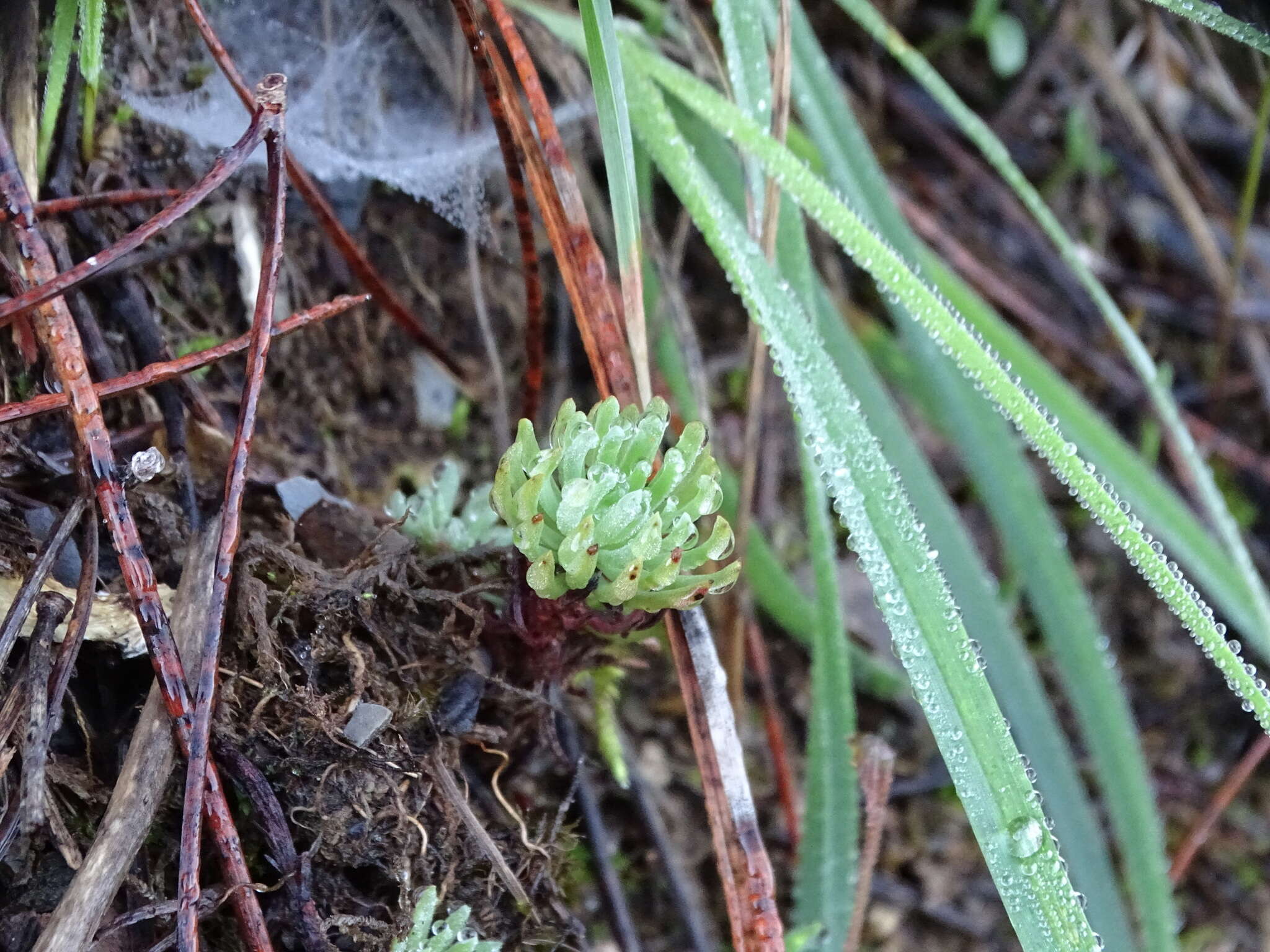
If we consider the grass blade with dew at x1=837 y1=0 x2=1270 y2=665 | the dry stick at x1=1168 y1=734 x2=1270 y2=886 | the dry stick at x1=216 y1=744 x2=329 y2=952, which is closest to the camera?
the dry stick at x1=216 y1=744 x2=329 y2=952

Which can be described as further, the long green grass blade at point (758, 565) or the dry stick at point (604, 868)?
the long green grass blade at point (758, 565)

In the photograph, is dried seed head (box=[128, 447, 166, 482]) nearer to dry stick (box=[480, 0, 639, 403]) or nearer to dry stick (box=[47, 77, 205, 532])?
dry stick (box=[47, 77, 205, 532])

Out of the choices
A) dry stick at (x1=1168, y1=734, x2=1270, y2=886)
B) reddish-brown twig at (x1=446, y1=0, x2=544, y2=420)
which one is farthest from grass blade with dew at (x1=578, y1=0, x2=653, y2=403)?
dry stick at (x1=1168, y1=734, x2=1270, y2=886)

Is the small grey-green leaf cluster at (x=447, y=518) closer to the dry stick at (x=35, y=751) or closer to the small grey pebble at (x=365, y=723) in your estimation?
the small grey pebble at (x=365, y=723)

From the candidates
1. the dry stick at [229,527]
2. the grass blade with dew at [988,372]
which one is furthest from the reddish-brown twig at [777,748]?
the dry stick at [229,527]

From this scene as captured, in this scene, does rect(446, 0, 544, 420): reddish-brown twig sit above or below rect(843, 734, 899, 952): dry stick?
above

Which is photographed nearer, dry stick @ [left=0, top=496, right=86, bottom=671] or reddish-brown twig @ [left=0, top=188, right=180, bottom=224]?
dry stick @ [left=0, top=496, right=86, bottom=671]

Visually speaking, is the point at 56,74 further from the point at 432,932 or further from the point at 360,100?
the point at 432,932

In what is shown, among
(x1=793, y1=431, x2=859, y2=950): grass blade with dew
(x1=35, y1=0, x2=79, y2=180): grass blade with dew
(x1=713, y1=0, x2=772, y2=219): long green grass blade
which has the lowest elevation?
(x1=793, y1=431, x2=859, y2=950): grass blade with dew
